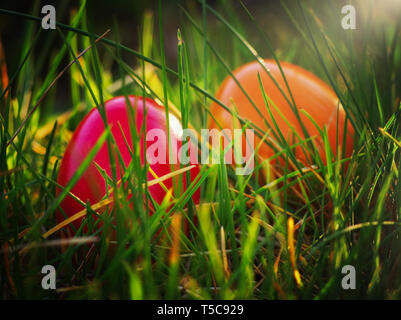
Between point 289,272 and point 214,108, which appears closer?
point 289,272

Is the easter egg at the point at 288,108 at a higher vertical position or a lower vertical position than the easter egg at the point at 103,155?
higher

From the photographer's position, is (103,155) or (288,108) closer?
(103,155)

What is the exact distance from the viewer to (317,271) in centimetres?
47

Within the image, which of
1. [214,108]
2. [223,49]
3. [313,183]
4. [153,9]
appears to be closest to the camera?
[313,183]

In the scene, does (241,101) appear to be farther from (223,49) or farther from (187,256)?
(223,49)

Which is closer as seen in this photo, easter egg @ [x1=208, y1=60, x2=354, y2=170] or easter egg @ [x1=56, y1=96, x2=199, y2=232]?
easter egg @ [x1=56, y1=96, x2=199, y2=232]

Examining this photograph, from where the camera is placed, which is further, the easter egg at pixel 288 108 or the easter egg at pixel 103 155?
the easter egg at pixel 288 108

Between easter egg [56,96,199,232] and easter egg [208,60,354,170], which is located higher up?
easter egg [208,60,354,170]

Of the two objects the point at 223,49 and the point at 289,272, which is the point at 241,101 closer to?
the point at 289,272

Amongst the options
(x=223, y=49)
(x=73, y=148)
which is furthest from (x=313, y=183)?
(x=223, y=49)

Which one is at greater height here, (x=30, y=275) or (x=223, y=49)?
(x=223, y=49)

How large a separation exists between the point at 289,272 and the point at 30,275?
313 mm
